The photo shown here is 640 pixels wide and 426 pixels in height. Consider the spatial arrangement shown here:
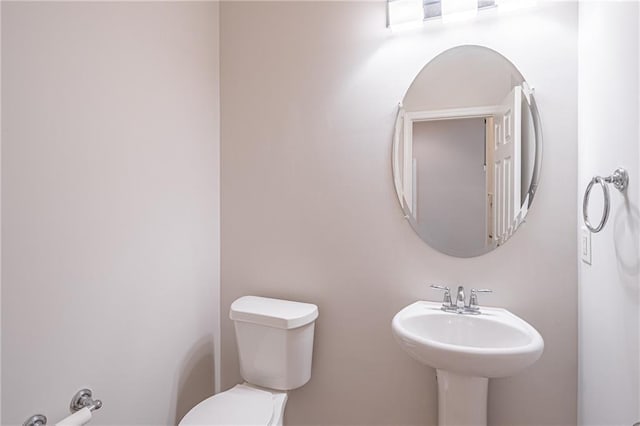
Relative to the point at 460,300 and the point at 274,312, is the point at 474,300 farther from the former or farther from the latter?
the point at 274,312

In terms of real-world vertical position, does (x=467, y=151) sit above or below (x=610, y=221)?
above

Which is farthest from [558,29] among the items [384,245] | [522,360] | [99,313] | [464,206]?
[99,313]

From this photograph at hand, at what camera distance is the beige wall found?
1388mm

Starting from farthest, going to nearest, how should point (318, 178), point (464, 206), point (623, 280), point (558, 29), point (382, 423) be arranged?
point (318, 178) < point (382, 423) < point (464, 206) < point (558, 29) < point (623, 280)

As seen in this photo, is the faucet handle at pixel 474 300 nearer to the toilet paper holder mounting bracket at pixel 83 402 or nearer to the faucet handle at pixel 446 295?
the faucet handle at pixel 446 295

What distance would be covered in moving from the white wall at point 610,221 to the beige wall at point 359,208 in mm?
88

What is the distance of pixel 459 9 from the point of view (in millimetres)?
1444

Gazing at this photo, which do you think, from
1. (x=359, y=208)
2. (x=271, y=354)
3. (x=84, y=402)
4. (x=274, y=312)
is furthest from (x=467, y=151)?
(x=84, y=402)

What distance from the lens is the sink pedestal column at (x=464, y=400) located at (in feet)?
4.16

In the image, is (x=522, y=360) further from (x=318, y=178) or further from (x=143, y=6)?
(x=143, y=6)

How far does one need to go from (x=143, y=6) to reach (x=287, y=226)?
1.09 meters

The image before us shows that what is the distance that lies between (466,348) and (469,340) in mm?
325

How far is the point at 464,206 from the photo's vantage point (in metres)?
1.51

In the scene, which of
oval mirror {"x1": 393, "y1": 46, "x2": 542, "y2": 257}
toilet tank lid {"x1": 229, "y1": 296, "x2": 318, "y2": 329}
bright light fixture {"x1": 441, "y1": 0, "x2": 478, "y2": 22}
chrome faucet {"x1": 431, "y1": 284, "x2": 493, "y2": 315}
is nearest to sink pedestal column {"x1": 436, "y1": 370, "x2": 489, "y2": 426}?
chrome faucet {"x1": 431, "y1": 284, "x2": 493, "y2": 315}
